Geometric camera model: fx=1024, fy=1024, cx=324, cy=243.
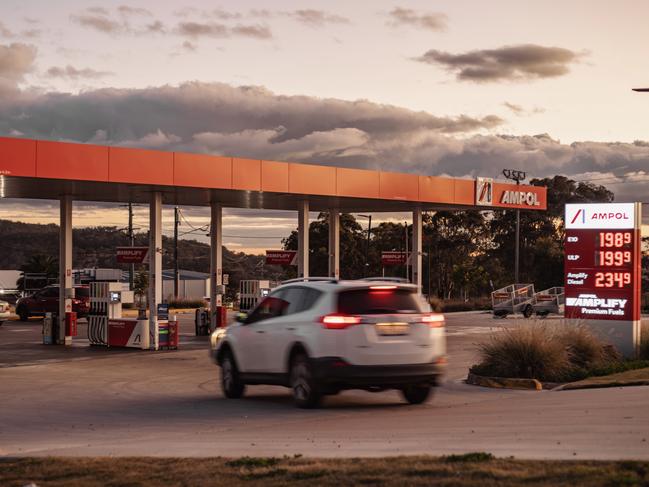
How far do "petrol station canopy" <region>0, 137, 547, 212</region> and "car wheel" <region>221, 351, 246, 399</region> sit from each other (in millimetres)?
10988

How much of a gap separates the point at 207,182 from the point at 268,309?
1390 cm

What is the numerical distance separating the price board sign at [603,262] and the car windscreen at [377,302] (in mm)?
9150

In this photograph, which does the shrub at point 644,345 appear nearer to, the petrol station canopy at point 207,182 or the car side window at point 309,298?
the car side window at point 309,298

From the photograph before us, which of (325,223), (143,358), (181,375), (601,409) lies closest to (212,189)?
(143,358)

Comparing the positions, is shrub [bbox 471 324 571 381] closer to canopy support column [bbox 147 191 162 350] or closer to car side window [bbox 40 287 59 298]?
canopy support column [bbox 147 191 162 350]

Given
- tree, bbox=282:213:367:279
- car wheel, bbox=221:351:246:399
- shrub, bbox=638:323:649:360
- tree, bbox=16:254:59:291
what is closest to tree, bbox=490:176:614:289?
tree, bbox=282:213:367:279

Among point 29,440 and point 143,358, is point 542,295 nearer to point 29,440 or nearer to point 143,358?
point 143,358

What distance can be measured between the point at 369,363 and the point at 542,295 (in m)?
37.7

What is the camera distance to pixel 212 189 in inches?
1202

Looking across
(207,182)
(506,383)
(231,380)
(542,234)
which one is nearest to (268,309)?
(231,380)

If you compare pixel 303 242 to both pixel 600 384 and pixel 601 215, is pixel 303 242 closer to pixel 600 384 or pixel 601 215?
pixel 601 215

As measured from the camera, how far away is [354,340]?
14.6 meters

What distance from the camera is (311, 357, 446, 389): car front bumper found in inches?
575

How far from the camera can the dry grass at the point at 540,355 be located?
1919 centimetres
